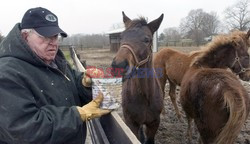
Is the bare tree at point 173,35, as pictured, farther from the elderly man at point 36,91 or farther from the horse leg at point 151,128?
the elderly man at point 36,91

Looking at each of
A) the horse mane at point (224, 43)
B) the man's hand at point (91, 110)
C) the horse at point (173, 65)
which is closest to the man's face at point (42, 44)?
the man's hand at point (91, 110)

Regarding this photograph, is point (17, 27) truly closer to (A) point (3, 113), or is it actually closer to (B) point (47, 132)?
(A) point (3, 113)

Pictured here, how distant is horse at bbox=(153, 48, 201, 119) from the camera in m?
4.92

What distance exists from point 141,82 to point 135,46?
1.81ft

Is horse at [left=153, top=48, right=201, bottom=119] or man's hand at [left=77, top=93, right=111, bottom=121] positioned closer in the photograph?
man's hand at [left=77, top=93, right=111, bottom=121]

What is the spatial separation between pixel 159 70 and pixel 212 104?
3.21 metres

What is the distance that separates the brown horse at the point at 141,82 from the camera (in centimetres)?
243

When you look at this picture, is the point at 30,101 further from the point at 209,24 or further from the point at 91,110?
the point at 209,24

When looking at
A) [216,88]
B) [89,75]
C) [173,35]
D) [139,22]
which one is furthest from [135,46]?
[173,35]

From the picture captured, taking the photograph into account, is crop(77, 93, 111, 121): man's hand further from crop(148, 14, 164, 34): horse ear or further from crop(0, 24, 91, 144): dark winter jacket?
crop(148, 14, 164, 34): horse ear

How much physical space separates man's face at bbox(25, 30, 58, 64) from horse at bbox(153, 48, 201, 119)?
3876 mm

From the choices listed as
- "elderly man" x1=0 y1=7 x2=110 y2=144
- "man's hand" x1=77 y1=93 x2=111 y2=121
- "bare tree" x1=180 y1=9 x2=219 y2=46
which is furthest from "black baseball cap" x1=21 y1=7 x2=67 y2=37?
"bare tree" x1=180 y1=9 x2=219 y2=46

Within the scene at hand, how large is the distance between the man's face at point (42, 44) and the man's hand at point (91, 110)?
51 cm

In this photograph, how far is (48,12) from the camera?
148cm
